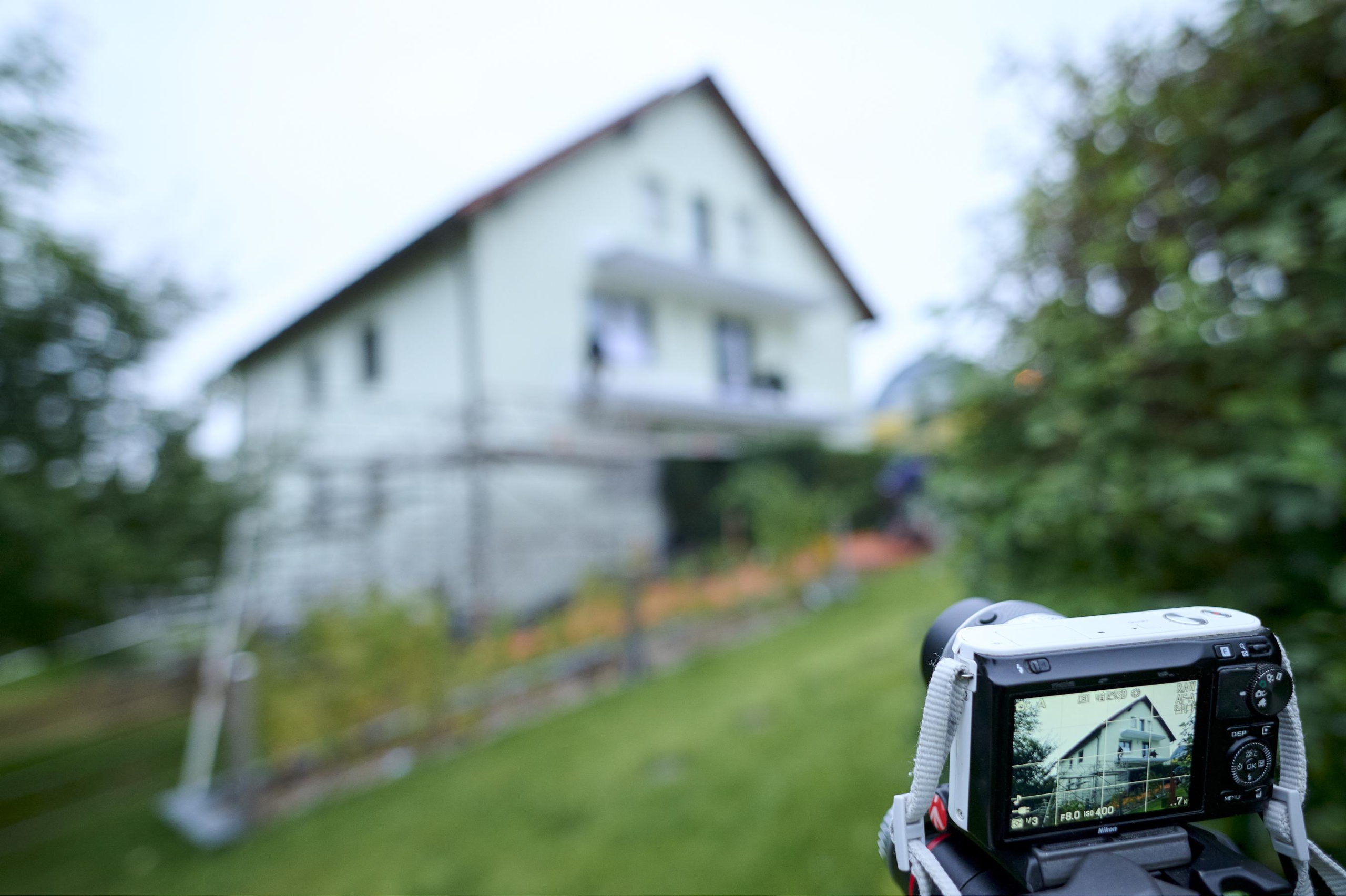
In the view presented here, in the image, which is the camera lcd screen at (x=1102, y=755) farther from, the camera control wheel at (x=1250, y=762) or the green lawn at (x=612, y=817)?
the green lawn at (x=612, y=817)

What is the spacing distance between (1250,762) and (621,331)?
1216 cm

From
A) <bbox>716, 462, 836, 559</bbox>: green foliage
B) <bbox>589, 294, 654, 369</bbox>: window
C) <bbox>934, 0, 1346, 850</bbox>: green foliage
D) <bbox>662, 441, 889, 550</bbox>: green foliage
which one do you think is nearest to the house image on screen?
<bbox>934, 0, 1346, 850</bbox>: green foliage

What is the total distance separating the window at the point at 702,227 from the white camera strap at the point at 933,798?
44.6 feet

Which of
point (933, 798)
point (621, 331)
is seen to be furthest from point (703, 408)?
point (933, 798)

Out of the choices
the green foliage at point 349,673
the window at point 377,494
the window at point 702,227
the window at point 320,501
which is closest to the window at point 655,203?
the window at point 702,227

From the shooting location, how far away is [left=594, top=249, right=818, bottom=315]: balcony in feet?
39.7

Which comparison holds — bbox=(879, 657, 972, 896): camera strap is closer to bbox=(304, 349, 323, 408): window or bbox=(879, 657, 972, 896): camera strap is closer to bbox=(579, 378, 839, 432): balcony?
bbox=(579, 378, 839, 432): balcony

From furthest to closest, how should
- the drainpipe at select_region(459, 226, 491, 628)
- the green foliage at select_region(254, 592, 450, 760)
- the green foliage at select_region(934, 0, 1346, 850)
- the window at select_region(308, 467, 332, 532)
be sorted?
the drainpipe at select_region(459, 226, 491, 628), the window at select_region(308, 467, 332, 532), the green foliage at select_region(254, 592, 450, 760), the green foliage at select_region(934, 0, 1346, 850)

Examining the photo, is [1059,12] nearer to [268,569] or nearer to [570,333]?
[268,569]

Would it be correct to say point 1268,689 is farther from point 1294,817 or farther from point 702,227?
point 702,227

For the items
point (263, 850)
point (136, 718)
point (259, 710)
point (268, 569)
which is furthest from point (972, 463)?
point (136, 718)

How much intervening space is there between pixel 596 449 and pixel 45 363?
689 cm

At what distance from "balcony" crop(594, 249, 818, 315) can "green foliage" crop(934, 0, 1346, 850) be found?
9743 millimetres

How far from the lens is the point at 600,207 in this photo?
40.8ft
